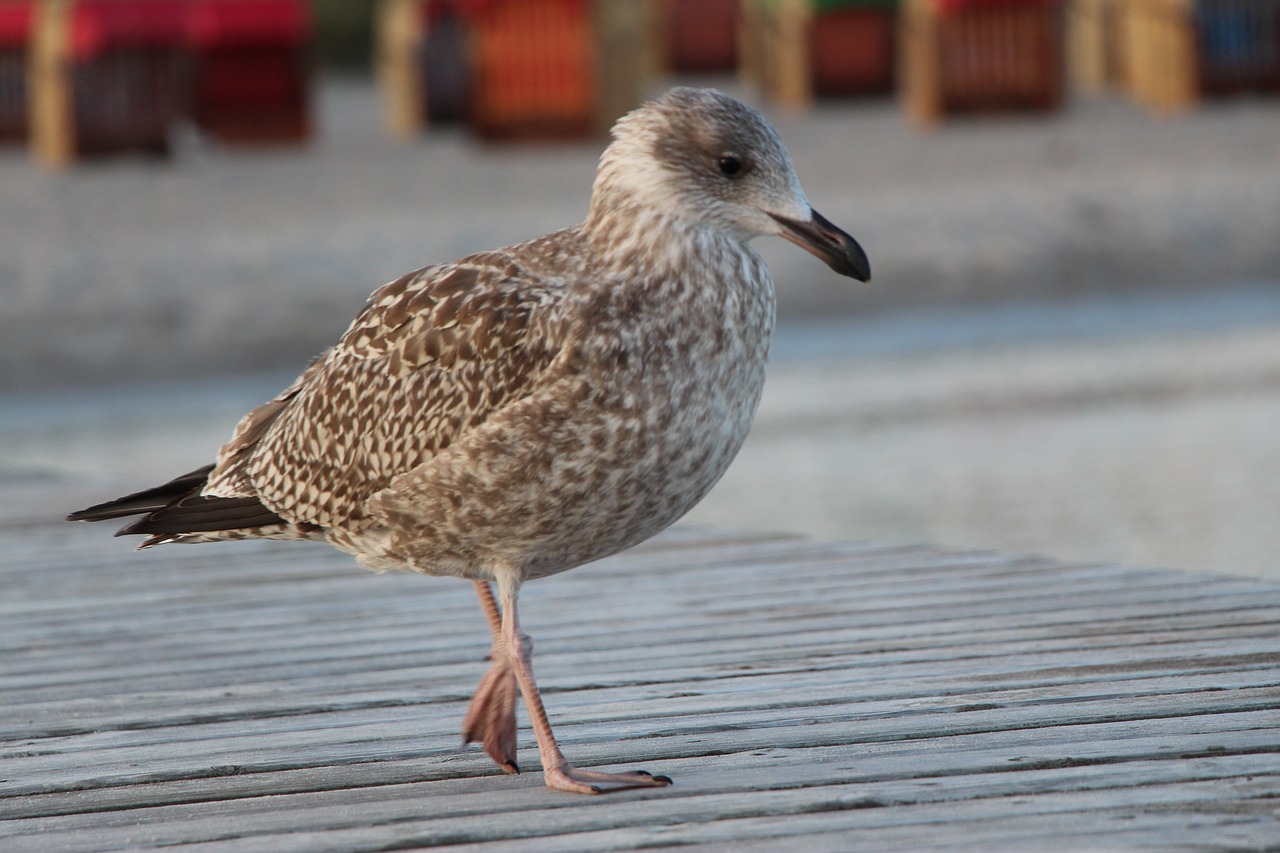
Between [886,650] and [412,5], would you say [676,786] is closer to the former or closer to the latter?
[886,650]

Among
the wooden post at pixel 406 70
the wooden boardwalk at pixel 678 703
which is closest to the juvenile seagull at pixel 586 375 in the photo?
the wooden boardwalk at pixel 678 703

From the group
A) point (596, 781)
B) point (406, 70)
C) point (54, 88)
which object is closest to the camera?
point (596, 781)

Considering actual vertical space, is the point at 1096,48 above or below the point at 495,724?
above

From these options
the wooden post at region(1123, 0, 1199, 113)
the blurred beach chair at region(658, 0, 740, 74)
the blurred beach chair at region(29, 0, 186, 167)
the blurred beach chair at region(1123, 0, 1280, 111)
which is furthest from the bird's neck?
the blurred beach chair at region(658, 0, 740, 74)

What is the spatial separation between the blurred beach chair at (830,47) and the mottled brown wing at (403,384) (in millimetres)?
23243

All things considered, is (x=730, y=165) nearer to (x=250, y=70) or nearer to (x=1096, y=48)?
(x=250, y=70)

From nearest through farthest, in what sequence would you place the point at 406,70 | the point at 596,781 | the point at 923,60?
the point at 596,781, the point at 923,60, the point at 406,70

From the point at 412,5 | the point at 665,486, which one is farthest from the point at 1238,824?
the point at 412,5

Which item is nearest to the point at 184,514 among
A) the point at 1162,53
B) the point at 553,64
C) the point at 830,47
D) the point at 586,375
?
the point at 586,375

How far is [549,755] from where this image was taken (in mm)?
4352

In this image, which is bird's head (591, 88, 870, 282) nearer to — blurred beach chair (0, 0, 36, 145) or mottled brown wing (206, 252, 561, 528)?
mottled brown wing (206, 252, 561, 528)

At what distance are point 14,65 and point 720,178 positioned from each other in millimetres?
22301

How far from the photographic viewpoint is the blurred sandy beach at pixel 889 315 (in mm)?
10469

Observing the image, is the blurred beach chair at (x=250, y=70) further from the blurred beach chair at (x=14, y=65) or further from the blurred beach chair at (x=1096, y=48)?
the blurred beach chair at (x=1096, y=48)
